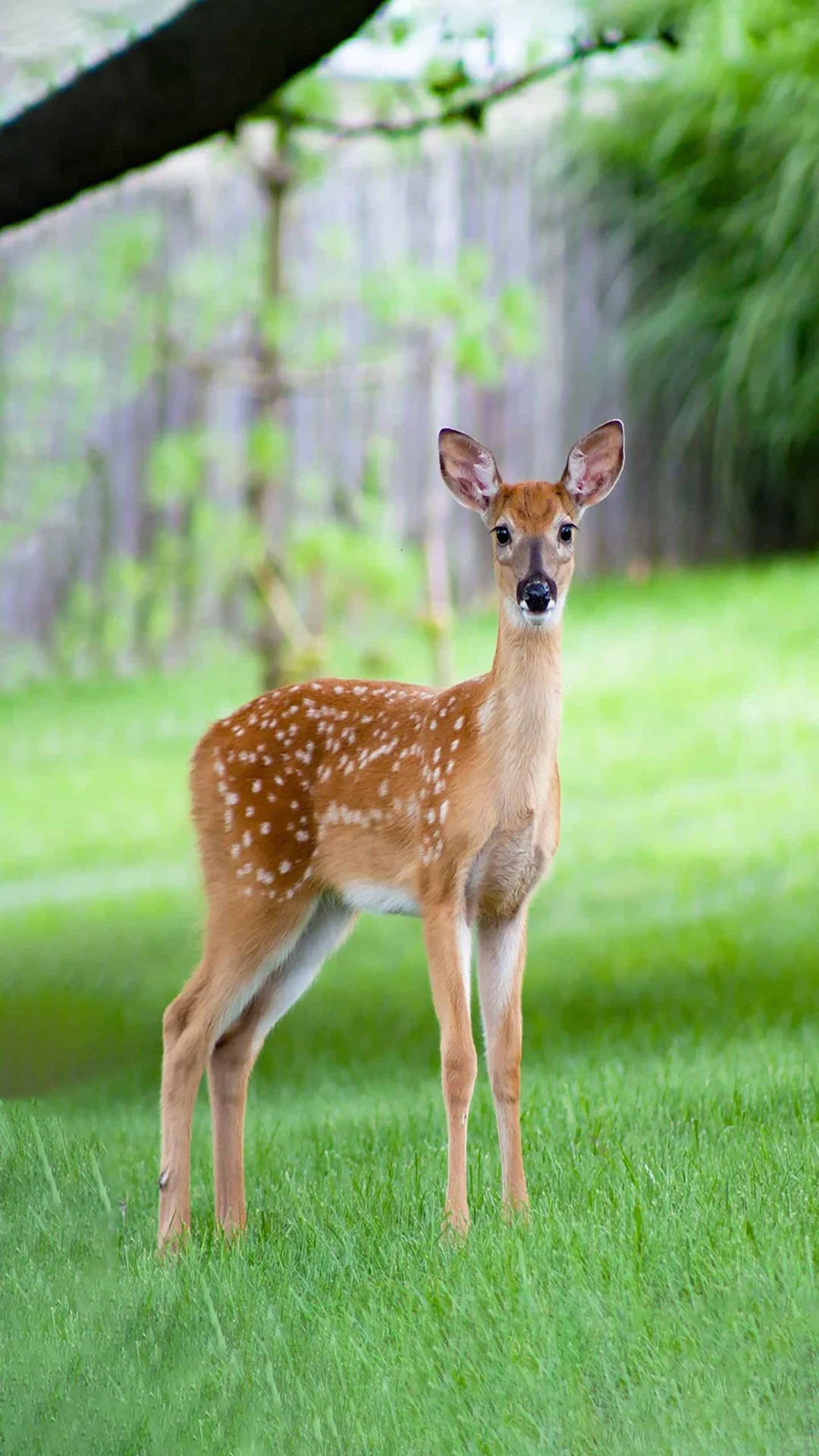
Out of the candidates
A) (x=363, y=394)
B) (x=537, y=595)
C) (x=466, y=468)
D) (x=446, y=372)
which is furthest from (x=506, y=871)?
(x=363, y=394)

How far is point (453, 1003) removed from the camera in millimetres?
3859

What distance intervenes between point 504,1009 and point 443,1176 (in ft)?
1.63

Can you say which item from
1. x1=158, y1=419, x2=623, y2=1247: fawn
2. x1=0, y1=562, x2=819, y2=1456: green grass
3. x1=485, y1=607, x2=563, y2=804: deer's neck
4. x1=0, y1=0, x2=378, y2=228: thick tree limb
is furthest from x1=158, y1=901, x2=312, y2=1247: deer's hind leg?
x1=0, y1=0, x2=378, y2=228: thick tree limb

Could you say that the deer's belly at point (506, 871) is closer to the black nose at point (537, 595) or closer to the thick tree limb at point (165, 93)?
the black nose at point (537, 595)

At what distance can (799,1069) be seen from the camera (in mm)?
5141

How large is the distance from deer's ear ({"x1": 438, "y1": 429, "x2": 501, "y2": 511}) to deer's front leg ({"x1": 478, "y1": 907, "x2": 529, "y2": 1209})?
86 cm

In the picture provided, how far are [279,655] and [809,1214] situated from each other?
6.43m

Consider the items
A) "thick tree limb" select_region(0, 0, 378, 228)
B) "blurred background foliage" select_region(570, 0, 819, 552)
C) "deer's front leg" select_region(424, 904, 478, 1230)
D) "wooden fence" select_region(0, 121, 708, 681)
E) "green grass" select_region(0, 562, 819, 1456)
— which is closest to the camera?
"green grass" select_region(0, 562, 819, 1456)

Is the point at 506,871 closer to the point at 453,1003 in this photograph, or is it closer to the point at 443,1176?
the point at 453,1003

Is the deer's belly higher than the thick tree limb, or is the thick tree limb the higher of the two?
the thick tree limb

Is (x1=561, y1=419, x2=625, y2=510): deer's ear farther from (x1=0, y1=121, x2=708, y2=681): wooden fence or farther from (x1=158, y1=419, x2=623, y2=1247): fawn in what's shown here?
(x1=0, y1=121, x2=708, y2=681): wooden fence

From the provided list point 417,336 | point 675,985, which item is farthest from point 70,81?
point 417,336

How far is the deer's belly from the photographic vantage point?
3889mm

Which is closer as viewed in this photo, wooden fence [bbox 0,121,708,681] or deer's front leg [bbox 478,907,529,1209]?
deer's front leg [bbox 478,907,529,1209]
